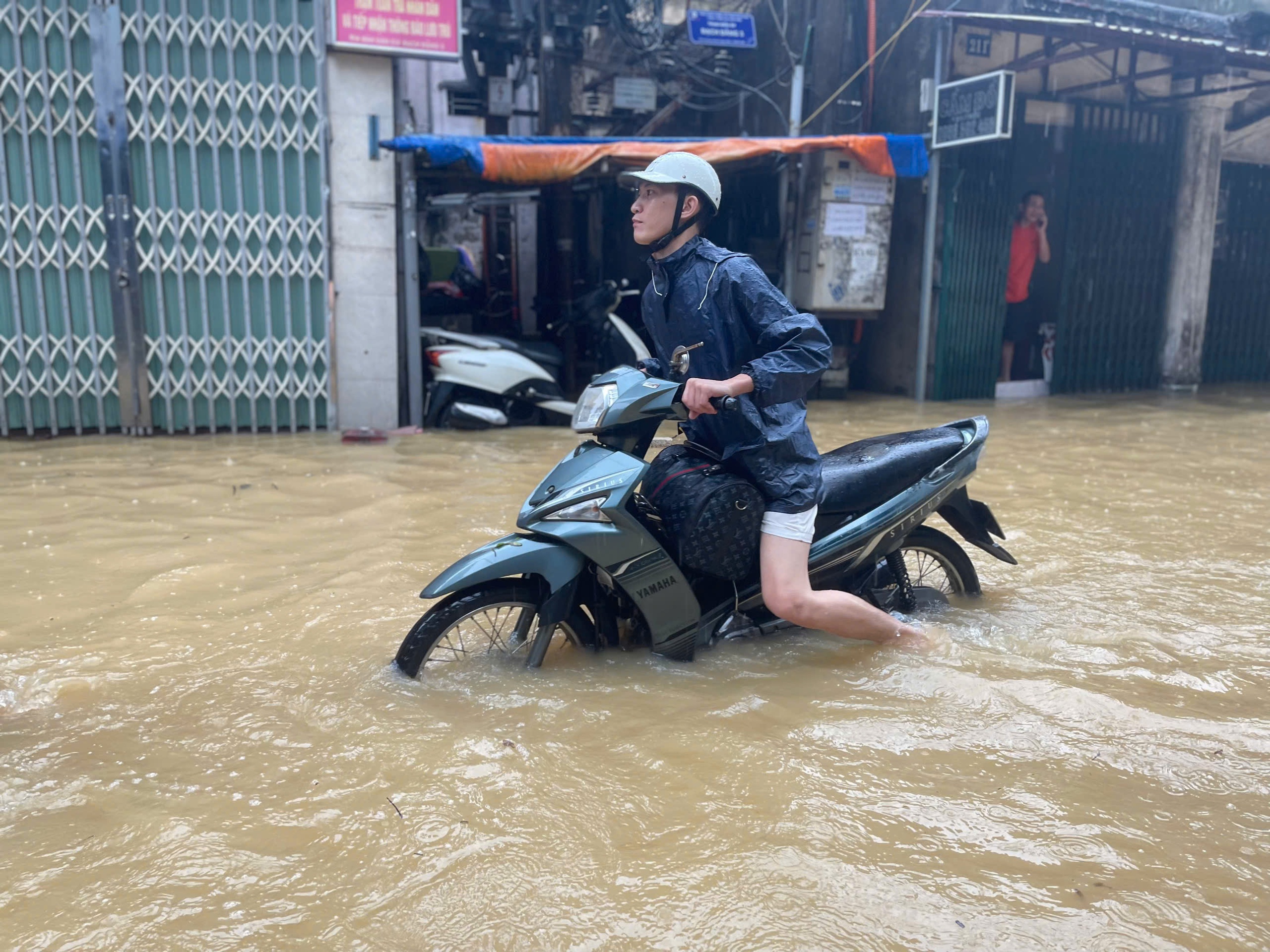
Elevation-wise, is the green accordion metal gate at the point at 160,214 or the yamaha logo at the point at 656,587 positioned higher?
the green accordion metal gate at the point at 160,214

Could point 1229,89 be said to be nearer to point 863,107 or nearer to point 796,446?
point 863,107

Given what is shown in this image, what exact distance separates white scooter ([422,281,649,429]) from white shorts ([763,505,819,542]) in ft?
16.9

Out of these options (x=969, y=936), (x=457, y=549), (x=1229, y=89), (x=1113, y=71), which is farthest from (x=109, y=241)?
(x=1229, y=89)

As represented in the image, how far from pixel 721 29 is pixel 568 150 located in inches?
154

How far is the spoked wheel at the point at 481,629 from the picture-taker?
2.90 meters

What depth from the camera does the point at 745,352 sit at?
298cm

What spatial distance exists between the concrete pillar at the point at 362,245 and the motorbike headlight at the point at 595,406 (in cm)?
526

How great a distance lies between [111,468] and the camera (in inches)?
243

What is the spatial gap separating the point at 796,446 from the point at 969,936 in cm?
144

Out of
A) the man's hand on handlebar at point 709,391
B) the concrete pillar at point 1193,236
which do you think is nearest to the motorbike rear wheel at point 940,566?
the man's hand on handlebar at point 709,391

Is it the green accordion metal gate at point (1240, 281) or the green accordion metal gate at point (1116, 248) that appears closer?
the green accordion metal gate at point (1116, 248)

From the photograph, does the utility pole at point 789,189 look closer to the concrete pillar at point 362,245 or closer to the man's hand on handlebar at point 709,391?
the concrete pillar at point 362,245

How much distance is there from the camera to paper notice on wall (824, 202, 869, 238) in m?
9.39

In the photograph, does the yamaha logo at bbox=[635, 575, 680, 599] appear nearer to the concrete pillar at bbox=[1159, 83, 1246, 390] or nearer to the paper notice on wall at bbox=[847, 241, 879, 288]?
the paper notice on wall at bbox=[847, 241, 879, 288]
